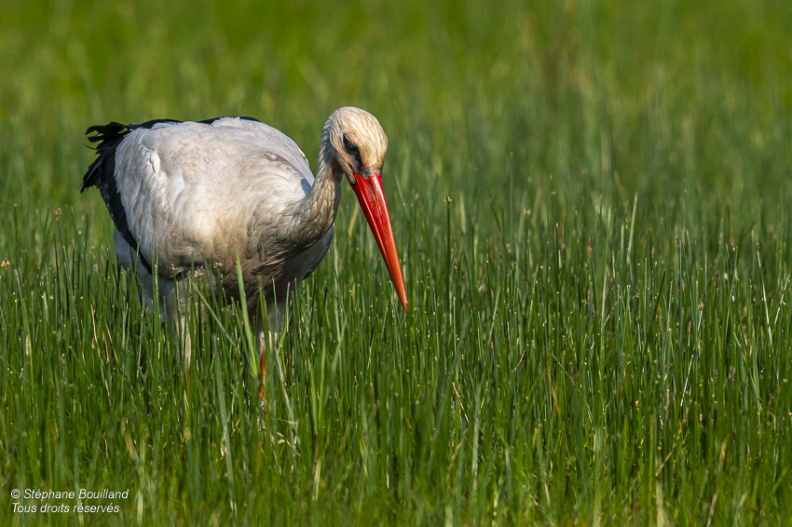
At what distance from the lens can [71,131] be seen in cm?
839

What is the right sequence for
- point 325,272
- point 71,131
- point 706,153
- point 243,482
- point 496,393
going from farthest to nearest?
point 71,131 < point 706,153 < point 325,272 < point 496,393 < point 243,482

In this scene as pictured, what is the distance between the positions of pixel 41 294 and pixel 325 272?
1.42 metres

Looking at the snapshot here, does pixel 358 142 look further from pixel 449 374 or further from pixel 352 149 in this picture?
pixel 449 374

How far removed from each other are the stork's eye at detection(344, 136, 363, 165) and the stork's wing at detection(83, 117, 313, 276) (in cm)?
39

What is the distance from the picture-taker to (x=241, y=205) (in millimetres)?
4082

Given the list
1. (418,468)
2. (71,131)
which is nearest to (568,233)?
(418,468)

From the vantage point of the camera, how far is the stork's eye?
3.77 metres

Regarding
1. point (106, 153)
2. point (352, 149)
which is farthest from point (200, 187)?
point (106, 153)

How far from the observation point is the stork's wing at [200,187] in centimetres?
407

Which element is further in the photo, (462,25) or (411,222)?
(462,25)

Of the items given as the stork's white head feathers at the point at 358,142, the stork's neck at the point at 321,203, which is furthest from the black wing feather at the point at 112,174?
the stork's white head feathers at the point at 358,142

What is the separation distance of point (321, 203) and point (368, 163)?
287 mm

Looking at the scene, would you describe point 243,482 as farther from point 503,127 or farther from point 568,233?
point 503,127

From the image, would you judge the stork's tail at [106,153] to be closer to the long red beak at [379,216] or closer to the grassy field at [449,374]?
the grassy field at [449,374]
